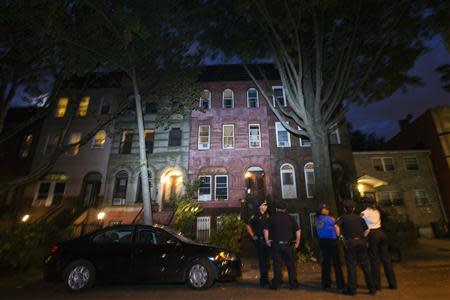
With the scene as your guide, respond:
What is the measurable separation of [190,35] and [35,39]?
23.2ft

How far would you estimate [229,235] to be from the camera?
9430mm

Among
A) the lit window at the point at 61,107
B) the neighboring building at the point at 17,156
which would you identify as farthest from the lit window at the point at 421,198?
the neighboring building at the point at 17,156

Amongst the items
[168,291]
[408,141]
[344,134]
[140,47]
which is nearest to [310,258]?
[168,291]

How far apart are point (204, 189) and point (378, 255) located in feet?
38.0

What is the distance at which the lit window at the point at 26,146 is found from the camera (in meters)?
17.8

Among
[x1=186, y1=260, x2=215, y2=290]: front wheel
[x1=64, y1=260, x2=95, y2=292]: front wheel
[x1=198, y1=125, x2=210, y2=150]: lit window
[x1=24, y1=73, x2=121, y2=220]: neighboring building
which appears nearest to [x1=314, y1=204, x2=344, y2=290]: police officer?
[x1=186, y1=260, x2=215, y2=290]: front wheel

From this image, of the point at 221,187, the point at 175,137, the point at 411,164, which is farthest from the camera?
the point at 411,164

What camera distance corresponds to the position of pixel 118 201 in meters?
15.9

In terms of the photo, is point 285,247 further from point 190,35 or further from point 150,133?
point 150,133

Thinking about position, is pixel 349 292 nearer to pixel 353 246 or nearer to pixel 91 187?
pixel 353 246

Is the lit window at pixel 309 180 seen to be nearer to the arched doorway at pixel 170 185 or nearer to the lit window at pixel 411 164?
the arched doorway at pixel 170 185

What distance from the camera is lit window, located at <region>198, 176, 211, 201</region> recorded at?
15.7 meters

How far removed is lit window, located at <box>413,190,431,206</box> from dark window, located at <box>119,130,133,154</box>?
884 inches

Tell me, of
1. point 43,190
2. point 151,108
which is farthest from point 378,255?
point 43,190
